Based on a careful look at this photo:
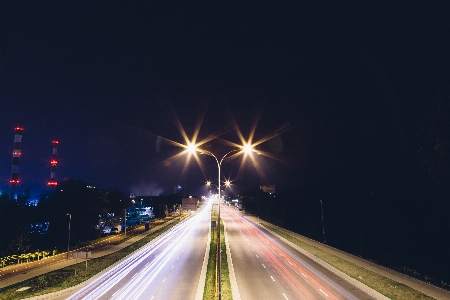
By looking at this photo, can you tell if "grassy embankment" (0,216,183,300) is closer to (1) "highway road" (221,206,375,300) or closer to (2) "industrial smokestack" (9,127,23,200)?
(1) "highway road" (221,206,375,300)

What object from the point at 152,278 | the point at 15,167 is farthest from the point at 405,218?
the point at 15,167

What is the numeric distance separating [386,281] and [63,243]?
70223 millimetres

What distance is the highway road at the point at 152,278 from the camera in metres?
21.1

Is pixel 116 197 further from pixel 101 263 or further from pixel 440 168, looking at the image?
A: pixel 440 168

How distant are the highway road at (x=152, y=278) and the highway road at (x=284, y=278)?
151 inches

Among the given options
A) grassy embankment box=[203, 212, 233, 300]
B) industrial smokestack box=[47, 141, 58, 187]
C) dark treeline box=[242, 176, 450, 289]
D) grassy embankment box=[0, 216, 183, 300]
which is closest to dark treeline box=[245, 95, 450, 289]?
dark treeline box=[242, 176, 450, 289]

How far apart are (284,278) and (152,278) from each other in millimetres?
10812

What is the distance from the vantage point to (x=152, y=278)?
25.5 m

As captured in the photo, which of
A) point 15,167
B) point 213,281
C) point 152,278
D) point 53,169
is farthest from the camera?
point 53,169

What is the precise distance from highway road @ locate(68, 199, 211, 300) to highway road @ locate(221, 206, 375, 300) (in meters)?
3.84

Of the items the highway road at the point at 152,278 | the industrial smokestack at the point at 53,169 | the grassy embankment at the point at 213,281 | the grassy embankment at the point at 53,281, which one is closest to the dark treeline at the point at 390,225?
the grassy embankment at the point at 213,281

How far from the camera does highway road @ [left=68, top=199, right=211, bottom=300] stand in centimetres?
2114

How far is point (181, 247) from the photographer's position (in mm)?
42344

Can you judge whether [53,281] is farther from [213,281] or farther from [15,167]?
[15,167]
